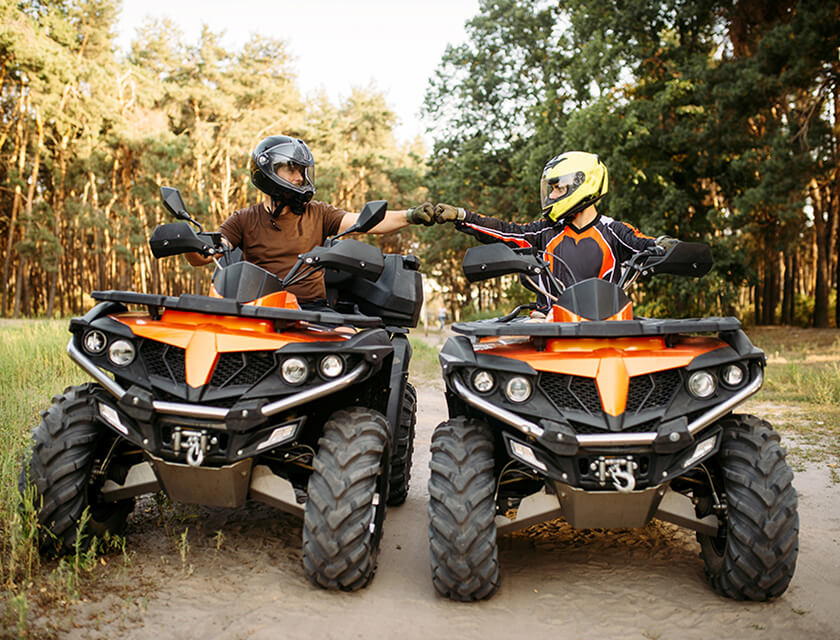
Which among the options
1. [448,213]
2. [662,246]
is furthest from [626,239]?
[448,213]

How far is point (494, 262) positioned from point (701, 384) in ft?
3.62

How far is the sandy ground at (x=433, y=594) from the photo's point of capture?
3.06 metres

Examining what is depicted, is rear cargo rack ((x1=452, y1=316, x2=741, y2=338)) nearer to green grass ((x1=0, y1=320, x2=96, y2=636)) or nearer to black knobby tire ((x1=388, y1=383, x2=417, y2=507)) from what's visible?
black knobby tire ((x1=388, y1=383, x2=417, y2=507))

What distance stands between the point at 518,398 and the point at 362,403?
1088 millimetres

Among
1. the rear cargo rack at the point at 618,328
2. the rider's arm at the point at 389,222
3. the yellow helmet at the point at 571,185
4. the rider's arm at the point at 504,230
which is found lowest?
the rear cargo rack at the point at 618,328

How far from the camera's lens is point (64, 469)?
342 cm

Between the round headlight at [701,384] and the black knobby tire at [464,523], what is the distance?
0.98m

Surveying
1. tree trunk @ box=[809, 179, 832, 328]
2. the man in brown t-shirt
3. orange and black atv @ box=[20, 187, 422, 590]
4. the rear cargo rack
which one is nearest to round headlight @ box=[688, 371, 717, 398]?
the rear cargo rack

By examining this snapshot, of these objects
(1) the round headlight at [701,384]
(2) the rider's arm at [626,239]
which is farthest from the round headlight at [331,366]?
(2) the rider's arm at [626,239]

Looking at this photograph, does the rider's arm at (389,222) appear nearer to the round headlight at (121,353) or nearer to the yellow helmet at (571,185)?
the yellow helmet at (571,185)

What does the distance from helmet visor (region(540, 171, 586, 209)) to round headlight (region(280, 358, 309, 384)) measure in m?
1.92

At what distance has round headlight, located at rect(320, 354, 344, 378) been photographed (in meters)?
3.50

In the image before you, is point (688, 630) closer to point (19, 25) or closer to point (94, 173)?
point (19, 25)

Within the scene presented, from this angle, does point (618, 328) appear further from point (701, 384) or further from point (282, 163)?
point (282, 163)
